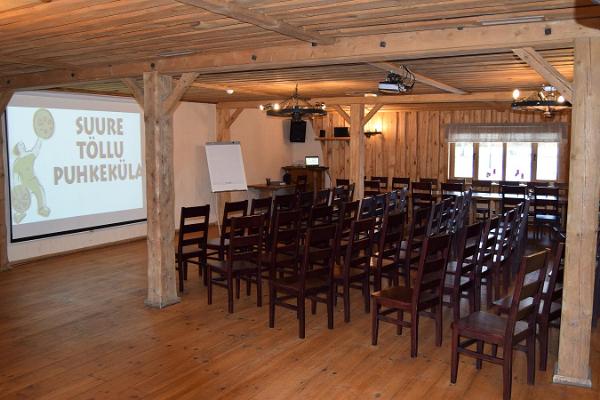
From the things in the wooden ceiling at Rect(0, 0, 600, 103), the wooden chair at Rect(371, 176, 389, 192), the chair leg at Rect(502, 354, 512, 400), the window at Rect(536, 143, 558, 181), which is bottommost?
the chair leg at Rect(502, 354, 512, 400)

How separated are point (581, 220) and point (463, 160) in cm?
895

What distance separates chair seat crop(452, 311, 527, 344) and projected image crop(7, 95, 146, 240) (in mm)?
6514

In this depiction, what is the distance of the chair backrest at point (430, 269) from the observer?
4307 millimetres

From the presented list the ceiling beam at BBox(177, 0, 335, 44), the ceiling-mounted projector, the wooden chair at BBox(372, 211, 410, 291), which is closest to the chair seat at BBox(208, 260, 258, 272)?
the wooden chair at BBox(372, 211, 410, 291)

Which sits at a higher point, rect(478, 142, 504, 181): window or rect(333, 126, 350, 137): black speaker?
rect(333, 126, 350, 137): black speaker

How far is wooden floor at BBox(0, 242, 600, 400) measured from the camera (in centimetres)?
393

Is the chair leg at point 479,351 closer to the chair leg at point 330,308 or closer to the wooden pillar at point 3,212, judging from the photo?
the chair leg at point 330,308

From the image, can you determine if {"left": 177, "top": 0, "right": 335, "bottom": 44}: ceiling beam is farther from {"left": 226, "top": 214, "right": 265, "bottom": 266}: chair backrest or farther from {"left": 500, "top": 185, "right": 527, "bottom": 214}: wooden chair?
{"left": 500, "top": 185, "right": 527, "bottom": 214}: wooden chair

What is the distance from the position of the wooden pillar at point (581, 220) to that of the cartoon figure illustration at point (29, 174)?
705cm

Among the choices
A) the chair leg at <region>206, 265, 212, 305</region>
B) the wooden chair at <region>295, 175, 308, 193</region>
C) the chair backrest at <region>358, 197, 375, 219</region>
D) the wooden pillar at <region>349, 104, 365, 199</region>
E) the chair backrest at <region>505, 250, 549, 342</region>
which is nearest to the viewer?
the chair backrest at <region>505, 250, 549, 342</region>

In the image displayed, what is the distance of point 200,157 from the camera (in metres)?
11.5

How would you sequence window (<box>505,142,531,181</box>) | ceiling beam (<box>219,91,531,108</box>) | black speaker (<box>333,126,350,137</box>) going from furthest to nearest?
black speaker (<box>333,126,350,137</box>) → window (<box>505,142,531,181</box>) → ceiling beam (<box>219,91,531,108</box>)

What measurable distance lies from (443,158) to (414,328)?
350 inches

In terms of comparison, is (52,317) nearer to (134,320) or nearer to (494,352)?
(134,320)
